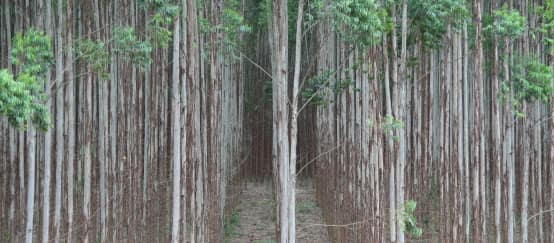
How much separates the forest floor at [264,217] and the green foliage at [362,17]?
5469mm

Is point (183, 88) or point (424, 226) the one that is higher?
point (183, 88)

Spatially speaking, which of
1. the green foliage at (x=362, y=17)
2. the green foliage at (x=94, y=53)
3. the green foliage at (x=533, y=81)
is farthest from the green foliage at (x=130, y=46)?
the green foliage at (x=533, y=81)

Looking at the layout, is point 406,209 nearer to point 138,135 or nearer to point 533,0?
point 138,135

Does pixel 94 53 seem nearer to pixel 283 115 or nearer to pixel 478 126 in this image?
pixel 283 115

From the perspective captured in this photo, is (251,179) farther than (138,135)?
Yes

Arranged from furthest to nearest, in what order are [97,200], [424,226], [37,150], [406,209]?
[424,226] → [37,150] → [97,200] → [406,209]

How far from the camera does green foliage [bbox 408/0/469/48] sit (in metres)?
9.05

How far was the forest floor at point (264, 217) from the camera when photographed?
1486cm

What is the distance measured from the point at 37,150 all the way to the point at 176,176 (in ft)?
19.8

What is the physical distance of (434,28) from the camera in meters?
9.63

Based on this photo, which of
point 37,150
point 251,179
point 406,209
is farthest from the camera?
point 251,179

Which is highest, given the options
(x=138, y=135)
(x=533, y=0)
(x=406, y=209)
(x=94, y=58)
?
(x=533, y=0)

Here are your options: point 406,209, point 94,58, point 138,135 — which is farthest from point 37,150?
point 406,209

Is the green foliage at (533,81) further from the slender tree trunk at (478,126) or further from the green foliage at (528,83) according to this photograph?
the slender tree trunk at (478,126)
